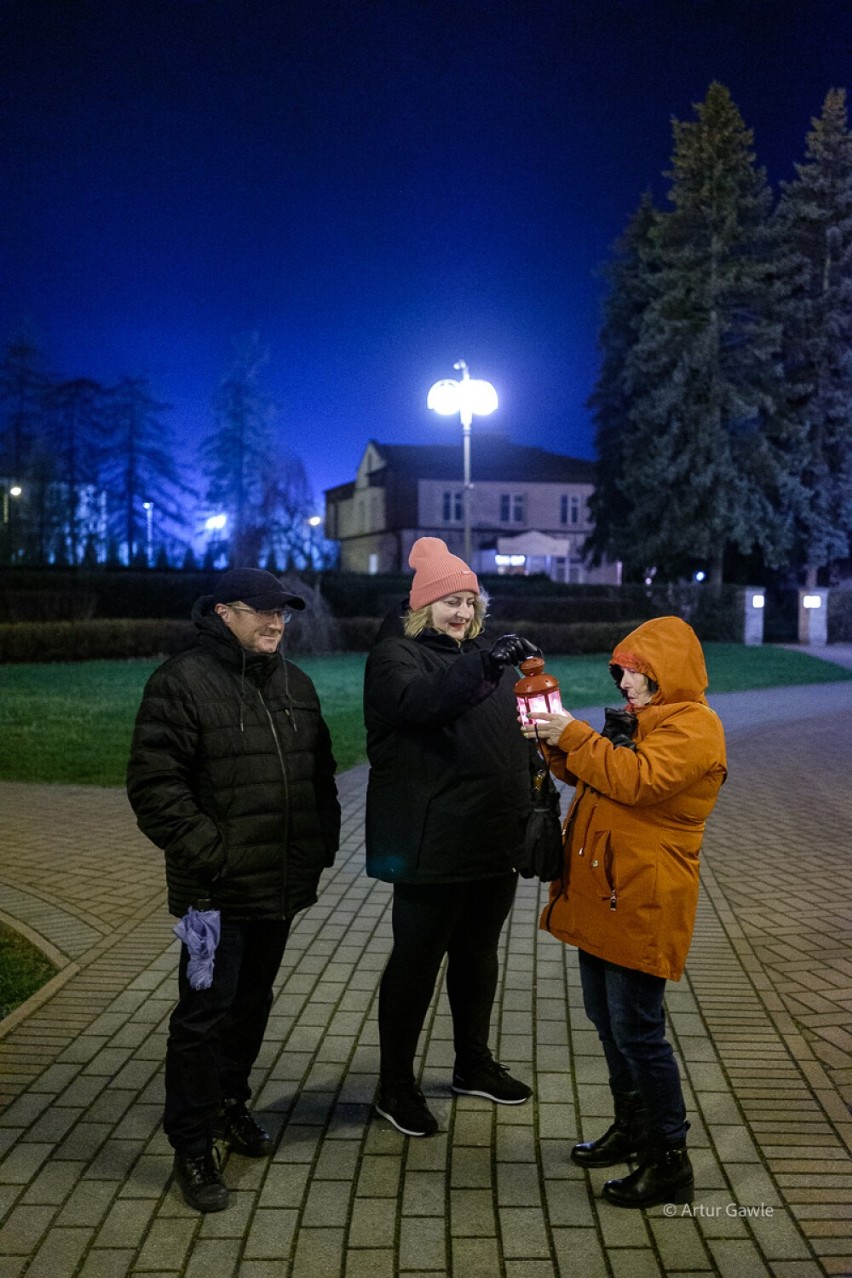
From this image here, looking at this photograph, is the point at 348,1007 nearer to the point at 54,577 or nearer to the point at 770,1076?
the point at 770,1076

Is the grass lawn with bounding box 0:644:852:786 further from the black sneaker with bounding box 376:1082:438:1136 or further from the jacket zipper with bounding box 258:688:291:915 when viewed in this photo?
the jacket zipper with bounding box 258:688:291:915

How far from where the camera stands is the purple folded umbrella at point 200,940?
3.38m

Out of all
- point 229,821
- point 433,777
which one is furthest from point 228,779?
point 433,777

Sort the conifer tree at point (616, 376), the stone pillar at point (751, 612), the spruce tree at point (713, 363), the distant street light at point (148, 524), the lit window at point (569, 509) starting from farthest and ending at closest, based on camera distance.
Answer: the lit window at point (569, 509)
the distant street light at point (148, 524)
the conifer tree at point (616, 376)
the spruce tree at point (713, 363)
the stone pillar at point (751, 612)

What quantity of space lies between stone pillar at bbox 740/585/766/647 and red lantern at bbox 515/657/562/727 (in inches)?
1327

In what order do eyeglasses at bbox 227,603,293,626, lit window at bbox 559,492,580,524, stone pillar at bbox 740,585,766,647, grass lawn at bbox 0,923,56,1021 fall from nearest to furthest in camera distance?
eyeglasses at bbox 227,603,293,626, grass lawn at bbox 0,923,56,1021, stone pillar at bbox 740,585,766,647, lit window at bbox 559,492,580,524

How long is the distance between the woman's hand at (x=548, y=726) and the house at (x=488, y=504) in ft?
184

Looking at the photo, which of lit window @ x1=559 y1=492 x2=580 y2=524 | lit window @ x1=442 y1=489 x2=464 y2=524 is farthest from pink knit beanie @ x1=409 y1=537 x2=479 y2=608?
lit window @ x1=559 y1=492 x2=580 y2=524

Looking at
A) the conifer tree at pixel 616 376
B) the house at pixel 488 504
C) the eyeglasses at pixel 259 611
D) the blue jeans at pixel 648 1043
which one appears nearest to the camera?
the blue jeans at pixel 648 1043

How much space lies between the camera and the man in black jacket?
11.1 ft

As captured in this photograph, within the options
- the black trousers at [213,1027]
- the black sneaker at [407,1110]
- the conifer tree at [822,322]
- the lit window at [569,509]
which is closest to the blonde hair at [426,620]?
the black trousers at [213,1027]

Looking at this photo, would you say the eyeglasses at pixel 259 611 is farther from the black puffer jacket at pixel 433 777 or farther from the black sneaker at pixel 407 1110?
the black sneaker at pixel 407 1110

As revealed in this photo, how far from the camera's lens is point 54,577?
2930 centimetres

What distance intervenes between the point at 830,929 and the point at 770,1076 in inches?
85.1
